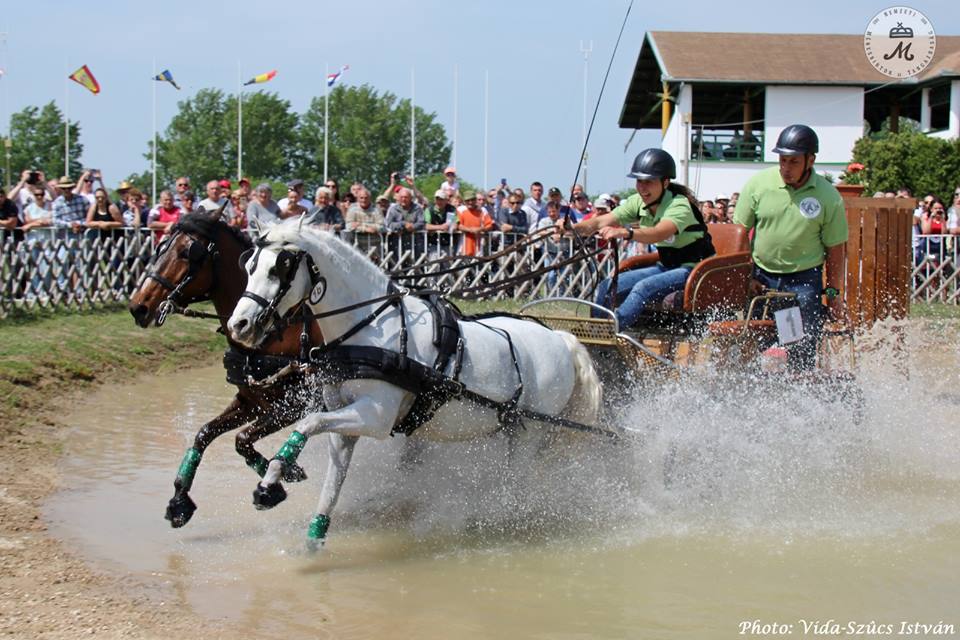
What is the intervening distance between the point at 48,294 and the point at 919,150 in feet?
65.5

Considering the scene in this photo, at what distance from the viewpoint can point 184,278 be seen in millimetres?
6668

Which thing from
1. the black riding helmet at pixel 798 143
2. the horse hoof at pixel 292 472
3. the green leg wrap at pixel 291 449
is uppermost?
the black riding helmet at pixel 798 143

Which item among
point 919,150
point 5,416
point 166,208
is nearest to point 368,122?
point 919,150

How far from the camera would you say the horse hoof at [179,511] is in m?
6.28

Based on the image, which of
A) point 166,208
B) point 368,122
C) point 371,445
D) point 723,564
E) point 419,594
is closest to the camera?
point 419,594

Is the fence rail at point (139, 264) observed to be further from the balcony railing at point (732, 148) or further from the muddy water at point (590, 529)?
the balcony railing at point (732, 148)

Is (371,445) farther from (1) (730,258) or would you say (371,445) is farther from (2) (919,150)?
(2) (919,150)

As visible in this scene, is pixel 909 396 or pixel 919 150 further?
pixel 919 150

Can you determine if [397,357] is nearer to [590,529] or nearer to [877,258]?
[590,529]

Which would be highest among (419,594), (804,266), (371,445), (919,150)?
(919,150)

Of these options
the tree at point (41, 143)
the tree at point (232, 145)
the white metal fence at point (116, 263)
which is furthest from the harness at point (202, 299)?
the tree at point (232, 145)

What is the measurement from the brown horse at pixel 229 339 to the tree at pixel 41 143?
4870cm

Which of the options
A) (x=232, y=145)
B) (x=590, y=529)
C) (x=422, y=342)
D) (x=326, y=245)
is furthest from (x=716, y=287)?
(x=232, y=145)

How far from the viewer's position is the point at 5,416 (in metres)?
9.13
